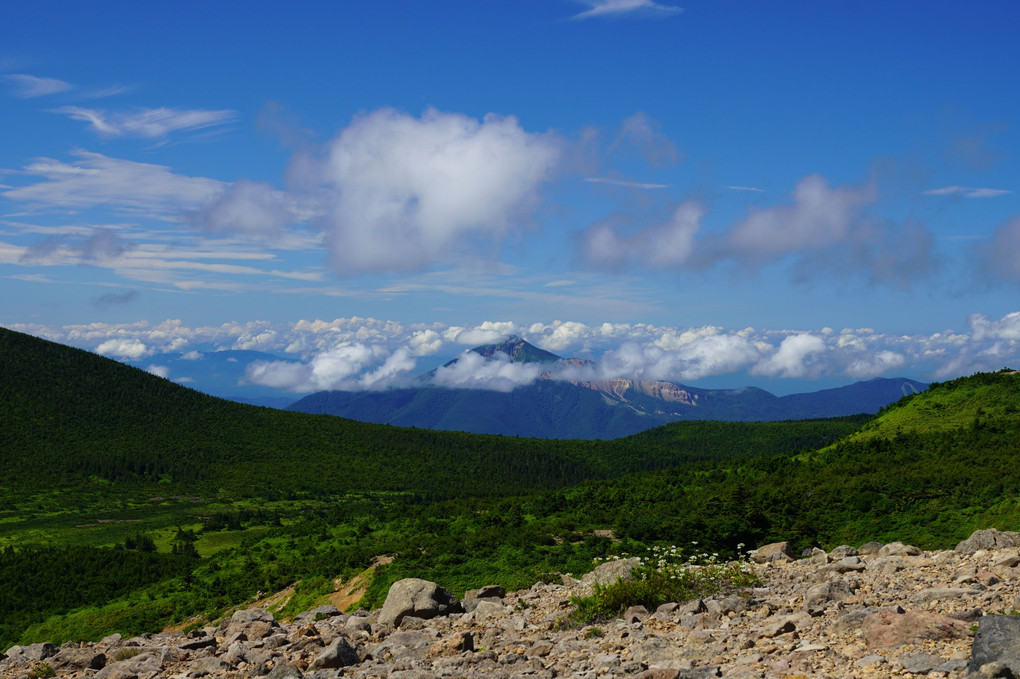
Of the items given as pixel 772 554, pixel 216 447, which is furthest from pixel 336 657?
pixel 216 447

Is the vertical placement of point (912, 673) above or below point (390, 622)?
above

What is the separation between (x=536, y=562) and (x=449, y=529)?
12132mm

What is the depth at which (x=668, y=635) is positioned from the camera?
A: 17.6 metres

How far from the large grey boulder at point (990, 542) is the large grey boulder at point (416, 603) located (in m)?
16.9

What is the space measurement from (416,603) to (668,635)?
358 inches

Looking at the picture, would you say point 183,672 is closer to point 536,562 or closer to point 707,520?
point 536,562

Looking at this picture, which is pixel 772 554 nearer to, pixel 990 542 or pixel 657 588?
pixel 990 542

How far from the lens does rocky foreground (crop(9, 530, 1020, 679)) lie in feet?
47.0

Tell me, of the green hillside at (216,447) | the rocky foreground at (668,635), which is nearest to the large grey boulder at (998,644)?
the rocky foreground at (668,635)

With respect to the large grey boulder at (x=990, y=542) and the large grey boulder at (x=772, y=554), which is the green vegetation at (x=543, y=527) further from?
the large grey boulder at (x=990, y=542)

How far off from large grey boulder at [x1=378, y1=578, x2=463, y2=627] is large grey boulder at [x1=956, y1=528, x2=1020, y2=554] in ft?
55.6

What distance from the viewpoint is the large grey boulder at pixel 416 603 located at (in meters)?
23.2

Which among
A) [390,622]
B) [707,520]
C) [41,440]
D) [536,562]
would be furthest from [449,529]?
[41,440]

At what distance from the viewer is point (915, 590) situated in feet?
62.5
